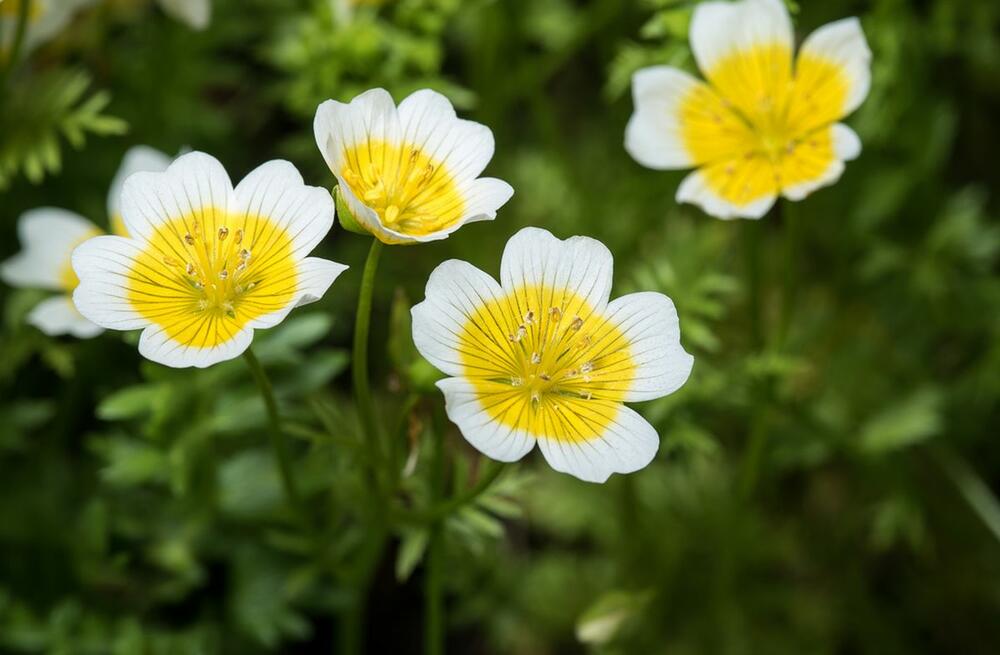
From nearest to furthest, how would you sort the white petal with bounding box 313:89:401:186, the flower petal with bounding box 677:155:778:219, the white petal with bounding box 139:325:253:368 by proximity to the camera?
the white petal with bounding box 139:325:253:368 < the white petal with bounding box 313:89:401:186 < the flower petal with bounding box 677:155:778:219

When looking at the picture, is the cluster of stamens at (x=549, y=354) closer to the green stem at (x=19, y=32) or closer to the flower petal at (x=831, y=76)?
the flower petal at (x=831, y=76)

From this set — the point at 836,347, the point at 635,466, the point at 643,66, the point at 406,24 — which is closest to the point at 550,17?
the point at 406,24

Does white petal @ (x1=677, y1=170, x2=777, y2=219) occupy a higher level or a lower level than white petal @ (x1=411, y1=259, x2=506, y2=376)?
higher

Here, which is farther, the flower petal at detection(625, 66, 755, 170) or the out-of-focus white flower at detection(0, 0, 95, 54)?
A: the out-of-focus white flower at detection(0, 0, 95, 54)

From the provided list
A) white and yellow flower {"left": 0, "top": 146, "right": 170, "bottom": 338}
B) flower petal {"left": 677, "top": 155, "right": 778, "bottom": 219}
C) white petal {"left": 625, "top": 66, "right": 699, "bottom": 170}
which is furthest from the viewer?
white and yellow flower {"left": 0, "top": 146, "right": 170, "bottom": 338}

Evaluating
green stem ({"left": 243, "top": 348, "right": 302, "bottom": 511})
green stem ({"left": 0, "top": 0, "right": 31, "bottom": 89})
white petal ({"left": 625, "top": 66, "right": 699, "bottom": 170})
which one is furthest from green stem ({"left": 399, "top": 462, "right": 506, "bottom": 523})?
green stem ({"left": 0, "top": 0, "right": 31, "bottom": 89})

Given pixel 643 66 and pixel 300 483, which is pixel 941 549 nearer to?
pixel 643 66

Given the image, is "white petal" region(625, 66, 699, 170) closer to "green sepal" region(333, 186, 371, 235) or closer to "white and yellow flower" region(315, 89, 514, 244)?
"white and yellow flower" region(315, 89, 514, 244)

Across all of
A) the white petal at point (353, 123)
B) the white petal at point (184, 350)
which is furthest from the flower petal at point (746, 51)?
the white petal at point (184, 350)
